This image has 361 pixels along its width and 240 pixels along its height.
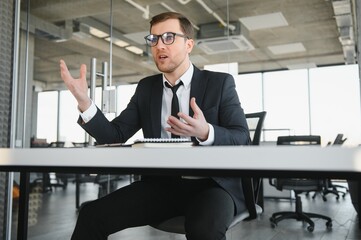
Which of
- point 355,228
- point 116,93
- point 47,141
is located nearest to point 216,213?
point 116,93

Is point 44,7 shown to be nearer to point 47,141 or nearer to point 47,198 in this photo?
point 47,141

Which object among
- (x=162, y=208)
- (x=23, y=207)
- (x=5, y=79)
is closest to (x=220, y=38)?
(x=5, y=79)

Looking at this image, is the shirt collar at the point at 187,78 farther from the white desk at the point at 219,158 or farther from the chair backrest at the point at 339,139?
the chair backrest at the point at 339,139

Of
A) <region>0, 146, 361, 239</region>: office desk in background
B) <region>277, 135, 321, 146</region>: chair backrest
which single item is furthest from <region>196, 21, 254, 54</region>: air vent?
<region>0, 146, 361, 239</region>: office desk in background

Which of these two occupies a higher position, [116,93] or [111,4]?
[111,4]

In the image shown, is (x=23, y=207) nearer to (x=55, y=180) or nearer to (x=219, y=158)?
(x=219, y=158)

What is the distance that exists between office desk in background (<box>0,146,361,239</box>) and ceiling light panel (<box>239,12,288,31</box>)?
3.06m

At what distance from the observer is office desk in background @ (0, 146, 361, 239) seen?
Result: 17.7 inches

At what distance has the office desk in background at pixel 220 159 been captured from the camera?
1.48ft

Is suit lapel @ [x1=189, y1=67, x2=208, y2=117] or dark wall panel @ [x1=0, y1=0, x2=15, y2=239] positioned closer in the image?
suit lapel @ [x1=189, y1=67, x2=208, y2=117]

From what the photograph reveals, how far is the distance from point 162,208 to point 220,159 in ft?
2.62

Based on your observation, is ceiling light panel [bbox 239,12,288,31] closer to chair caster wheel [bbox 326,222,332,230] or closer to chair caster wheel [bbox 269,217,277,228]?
chair caster wheel [bbox 269,217,277,228]

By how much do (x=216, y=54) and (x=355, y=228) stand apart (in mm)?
2502

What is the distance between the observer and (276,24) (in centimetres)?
339
